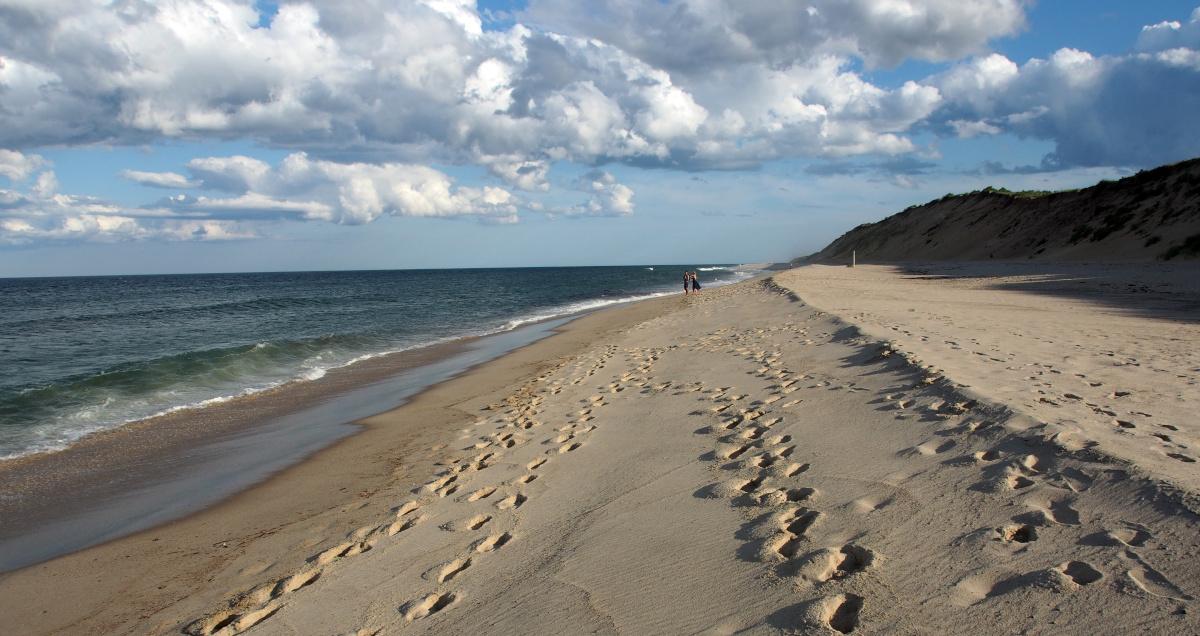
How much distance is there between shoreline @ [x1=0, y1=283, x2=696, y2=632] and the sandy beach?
33 mm

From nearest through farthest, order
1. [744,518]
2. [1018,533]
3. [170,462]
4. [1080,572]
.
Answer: [1080,572]
[1018,533]
[744,518]
[170,462]

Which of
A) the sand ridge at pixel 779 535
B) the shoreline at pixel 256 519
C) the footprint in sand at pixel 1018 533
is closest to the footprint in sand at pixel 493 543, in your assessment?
the sand ridge at pixel 779 535

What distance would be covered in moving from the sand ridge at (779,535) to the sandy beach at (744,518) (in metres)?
0.02

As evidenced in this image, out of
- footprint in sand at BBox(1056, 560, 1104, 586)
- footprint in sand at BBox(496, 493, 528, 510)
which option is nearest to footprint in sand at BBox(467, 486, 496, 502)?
footprint in sand at BBox(496, 493, 528, 510)

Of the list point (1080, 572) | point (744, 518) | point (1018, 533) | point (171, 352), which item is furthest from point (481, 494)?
point (171, 352)

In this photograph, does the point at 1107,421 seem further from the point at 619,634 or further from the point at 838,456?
the point at 619,634

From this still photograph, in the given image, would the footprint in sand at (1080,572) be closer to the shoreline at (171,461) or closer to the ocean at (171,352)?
the shoreline at (171,461)

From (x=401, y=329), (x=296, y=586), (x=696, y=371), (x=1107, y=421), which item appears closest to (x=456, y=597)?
(x=296, y=586)

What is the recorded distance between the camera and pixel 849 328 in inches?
456

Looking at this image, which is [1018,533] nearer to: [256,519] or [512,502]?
[512,502]

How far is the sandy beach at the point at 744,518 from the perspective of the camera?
3.17 m

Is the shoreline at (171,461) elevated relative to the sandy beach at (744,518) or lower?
lower

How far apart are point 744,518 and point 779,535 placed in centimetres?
39

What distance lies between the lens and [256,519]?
21.3 feet
